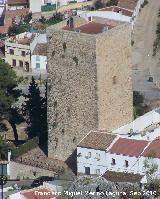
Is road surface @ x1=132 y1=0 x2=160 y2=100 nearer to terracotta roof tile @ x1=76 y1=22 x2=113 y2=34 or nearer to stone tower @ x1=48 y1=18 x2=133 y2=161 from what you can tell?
terracotta roof tile @ x1=76 y1=22 x2=113 y2=34

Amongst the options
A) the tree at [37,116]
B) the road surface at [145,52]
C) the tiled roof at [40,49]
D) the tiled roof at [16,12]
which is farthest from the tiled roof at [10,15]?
the tree at [37,116]

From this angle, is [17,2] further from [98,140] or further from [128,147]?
[128,147]

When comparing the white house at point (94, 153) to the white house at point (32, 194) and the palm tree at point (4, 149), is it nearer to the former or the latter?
the white house at point (32, 194)

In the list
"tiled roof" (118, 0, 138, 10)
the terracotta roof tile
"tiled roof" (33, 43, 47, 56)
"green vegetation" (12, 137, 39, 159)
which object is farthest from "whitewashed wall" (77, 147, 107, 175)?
"tiled roof" (118, 0, 138, 10)

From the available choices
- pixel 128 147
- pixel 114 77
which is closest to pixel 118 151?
pixel 128 147

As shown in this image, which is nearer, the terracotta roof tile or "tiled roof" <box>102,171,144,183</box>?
"tiled roof" <box>102,171,144,183</box>

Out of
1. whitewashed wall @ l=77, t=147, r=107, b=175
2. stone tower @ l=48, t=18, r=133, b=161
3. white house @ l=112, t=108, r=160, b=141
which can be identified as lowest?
whitewashed wall @ l=77, t=147, r=107, b=175

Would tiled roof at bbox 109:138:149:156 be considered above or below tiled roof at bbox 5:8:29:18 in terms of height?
above
